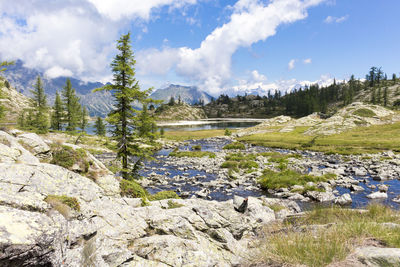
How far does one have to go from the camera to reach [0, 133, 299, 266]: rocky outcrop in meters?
4.38

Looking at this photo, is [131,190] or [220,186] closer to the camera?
[131,190]

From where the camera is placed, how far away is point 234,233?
988 cm

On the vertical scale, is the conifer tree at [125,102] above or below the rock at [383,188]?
above

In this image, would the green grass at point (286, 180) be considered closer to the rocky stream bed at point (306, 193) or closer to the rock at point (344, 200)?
the rocky stream bed at point (306, 193)

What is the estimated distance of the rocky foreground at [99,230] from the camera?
433 centimetres

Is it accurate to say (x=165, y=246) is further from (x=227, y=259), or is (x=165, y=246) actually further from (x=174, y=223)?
(x=227, y=259)

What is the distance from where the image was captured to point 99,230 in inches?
274

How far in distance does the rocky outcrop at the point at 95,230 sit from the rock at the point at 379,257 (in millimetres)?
2894

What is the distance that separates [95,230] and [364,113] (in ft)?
409

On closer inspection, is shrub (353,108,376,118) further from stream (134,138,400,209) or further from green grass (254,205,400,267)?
green grass (254,205,400,267)

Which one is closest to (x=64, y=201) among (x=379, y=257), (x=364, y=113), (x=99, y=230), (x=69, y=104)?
(x=99, y=230)

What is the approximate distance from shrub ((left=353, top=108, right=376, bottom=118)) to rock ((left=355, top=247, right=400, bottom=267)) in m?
118

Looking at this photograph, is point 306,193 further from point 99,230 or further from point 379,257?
point 99,230

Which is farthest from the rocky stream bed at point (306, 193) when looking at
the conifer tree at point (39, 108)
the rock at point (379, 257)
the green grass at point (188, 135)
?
the green grass at point (188, 135)
